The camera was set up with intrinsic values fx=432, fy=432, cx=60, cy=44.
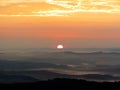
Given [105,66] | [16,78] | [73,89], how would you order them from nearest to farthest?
[73,89], [16,78], [105,66]

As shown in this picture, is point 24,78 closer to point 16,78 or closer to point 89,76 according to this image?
point 16,78

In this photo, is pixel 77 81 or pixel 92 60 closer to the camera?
pixel 77 81

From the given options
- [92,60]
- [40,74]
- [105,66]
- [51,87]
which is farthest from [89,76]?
[92,60]

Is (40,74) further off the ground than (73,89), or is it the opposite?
(40,74)

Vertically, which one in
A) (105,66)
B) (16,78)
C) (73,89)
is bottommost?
(73,89)

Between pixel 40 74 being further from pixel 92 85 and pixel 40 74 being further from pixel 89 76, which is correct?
pixel 92 85

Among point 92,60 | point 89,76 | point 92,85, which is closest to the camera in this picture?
point 92,85

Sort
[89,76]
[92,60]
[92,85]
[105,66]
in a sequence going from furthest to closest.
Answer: [92,60] < [105,66] < [89,76] < [92,85]

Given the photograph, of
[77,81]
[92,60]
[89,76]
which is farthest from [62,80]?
[92,60]

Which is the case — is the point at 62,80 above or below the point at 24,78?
below
